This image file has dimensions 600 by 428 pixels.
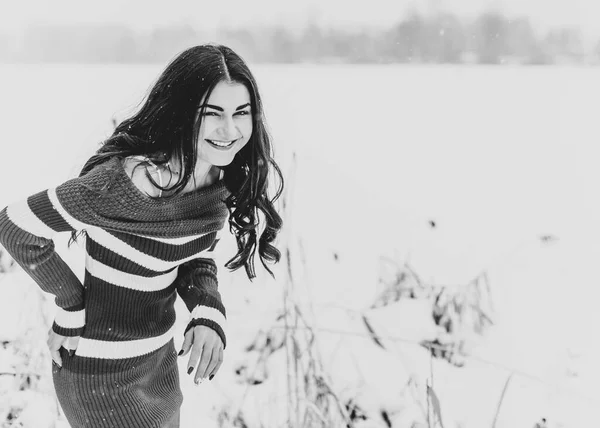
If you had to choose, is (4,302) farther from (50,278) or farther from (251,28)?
(251,28)

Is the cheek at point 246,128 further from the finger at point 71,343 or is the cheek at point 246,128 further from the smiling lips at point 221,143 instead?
the finger at point 71,343

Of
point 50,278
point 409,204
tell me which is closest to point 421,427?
point 409,204

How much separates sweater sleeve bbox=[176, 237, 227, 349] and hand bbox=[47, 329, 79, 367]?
0.66ft

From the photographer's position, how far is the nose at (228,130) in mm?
932

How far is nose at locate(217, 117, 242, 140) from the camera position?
93 centimetres

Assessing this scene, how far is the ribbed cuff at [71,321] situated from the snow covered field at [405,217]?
2.30ft

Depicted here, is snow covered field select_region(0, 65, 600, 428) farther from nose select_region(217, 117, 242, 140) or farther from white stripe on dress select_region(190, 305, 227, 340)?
nose select_region(217, 117, 242, 140)

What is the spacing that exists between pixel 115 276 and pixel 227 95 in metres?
0.37

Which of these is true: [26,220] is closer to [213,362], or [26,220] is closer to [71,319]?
[71,319]

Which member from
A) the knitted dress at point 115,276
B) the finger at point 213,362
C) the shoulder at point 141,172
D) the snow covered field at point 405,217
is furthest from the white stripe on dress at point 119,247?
the snow covered field at point 405,217

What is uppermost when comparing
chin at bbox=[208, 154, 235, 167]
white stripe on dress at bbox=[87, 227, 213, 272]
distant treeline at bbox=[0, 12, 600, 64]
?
distant treeline at bbox=[0, 12, 600, 64]

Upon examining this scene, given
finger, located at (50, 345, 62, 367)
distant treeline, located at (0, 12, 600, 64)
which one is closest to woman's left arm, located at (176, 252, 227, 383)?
finger, located at (50, 345, 62, 367)

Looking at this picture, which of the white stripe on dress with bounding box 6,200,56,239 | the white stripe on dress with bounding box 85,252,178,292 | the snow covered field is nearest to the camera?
the white stripe on dress with bounding box 6,200,56,239

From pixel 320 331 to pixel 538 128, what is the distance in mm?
1044
